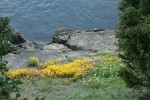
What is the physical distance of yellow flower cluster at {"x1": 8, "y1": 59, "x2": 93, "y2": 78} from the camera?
23234 mm

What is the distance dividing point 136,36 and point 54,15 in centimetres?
3754

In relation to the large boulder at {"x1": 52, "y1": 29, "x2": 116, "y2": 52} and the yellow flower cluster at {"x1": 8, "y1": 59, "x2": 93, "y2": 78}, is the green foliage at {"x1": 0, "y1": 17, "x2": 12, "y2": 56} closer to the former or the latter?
the yellow flower cluster at {"x1": 8, "y1": 59, "x2": 93, "y2": 78}

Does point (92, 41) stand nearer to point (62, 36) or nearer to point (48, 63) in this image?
point (62, 36)

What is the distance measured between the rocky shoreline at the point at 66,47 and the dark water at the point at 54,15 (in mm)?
10380

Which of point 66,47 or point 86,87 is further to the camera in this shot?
point 66,47

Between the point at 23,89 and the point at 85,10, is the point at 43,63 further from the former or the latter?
the point at 85,10

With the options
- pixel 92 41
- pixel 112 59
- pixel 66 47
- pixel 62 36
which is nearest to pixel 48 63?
pixel 112 59

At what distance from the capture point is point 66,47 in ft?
105

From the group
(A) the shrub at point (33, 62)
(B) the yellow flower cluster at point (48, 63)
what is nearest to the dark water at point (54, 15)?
(A) the shrub at point (33, 62)

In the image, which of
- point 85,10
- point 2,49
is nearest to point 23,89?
point 2,49

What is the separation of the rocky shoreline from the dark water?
10380 millimetres

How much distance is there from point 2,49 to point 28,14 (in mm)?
40975

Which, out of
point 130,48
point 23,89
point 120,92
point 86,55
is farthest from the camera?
point 86,55

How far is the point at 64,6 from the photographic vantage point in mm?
53531
